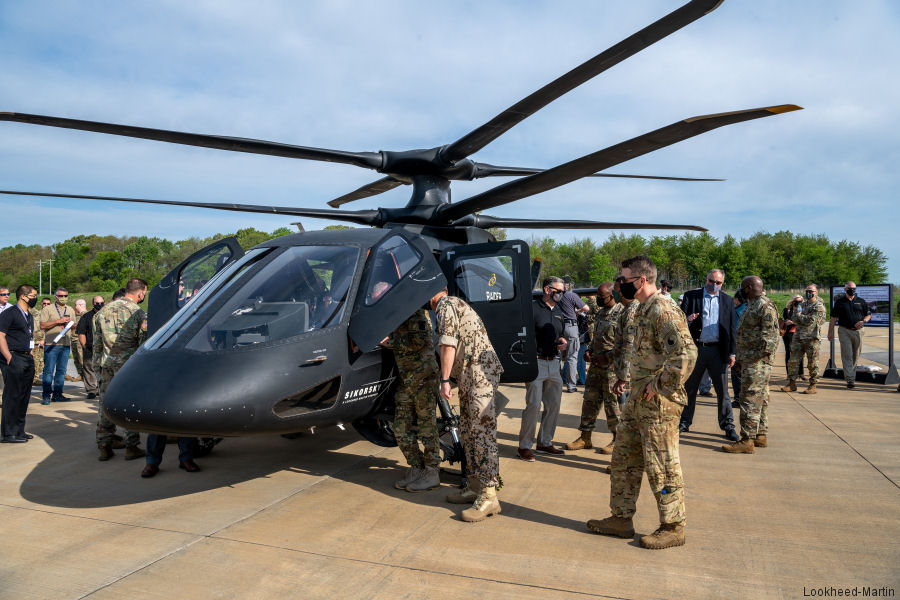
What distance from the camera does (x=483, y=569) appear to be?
10.5 feet

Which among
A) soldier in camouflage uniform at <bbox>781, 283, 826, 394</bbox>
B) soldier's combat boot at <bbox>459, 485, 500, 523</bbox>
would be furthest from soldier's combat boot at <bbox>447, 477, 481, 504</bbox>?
soldier in camouflage uniform at <bbox>781, 283, 826, 394</bbox>

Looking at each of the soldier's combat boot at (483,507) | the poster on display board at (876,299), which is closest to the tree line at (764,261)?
the poster on display board at (876,299)

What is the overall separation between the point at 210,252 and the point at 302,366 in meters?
2.29

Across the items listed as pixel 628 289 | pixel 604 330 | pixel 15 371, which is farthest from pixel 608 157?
pixel 15 371

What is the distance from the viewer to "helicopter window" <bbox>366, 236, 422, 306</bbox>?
4.37 m

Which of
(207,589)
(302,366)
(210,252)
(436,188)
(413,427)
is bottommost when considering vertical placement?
(207,589)

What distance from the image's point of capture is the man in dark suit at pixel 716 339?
A: 20.7 ft

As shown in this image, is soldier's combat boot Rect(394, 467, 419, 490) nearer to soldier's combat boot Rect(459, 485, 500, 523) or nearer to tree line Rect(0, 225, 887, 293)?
soldier's combat boot Rect(459, 485, 500, 523)

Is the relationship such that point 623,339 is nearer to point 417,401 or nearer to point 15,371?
point 417,401

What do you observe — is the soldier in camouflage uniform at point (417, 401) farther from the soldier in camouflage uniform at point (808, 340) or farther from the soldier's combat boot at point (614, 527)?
the soldier in camouflage uniform at point (808, 340)

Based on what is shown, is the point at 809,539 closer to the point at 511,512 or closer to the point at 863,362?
the point at 511,512

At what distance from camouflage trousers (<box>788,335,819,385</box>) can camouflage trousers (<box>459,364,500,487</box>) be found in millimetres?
7829

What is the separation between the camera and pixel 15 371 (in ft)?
20.0

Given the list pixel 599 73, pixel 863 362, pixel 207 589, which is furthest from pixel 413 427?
pixel 863 362
